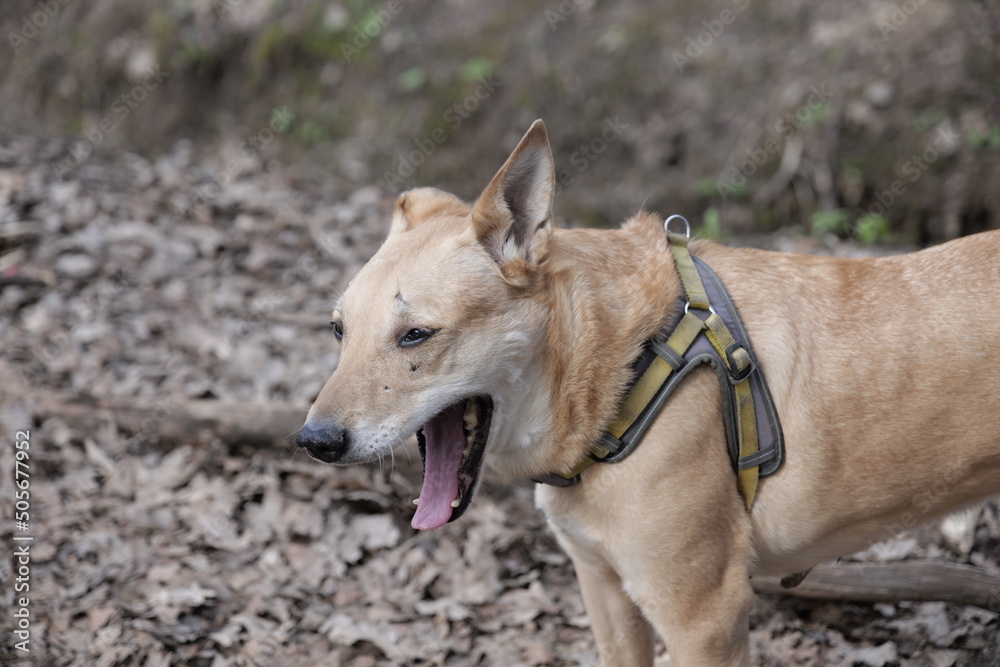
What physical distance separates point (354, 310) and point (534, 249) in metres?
0.68

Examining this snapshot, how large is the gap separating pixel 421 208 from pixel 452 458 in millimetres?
1082

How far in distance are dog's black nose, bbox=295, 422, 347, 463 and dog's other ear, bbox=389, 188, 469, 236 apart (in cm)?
98

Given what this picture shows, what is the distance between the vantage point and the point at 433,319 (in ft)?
9.21

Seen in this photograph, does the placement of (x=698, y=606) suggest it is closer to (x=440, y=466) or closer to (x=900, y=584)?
(x=440, y=466)

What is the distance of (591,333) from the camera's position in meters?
2.89

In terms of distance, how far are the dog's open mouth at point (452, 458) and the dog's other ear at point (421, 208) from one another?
0.83 m

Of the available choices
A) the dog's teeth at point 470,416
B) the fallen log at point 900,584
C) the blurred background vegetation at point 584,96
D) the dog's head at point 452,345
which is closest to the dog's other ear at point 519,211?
the dog's head at point 452,345

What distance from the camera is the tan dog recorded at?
279 cm

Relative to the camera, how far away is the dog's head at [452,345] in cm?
277

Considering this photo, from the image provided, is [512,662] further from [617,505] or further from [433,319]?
[433,319]

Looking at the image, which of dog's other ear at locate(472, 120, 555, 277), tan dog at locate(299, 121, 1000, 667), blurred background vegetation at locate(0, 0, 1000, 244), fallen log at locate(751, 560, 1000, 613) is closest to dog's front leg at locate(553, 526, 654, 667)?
tan dog at locate(299, 121, 1000, 667)

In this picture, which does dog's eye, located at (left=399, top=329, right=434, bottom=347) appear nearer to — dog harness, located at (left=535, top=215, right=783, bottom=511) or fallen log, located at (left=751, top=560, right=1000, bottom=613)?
dog harness, located at (left=535, top=215, right=783, bottom=511)

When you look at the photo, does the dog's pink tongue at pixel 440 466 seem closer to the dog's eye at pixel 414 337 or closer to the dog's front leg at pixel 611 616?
the dog's eye at pixel 414 337

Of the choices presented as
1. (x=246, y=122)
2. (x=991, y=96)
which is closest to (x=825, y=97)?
(x=991, y=96)
